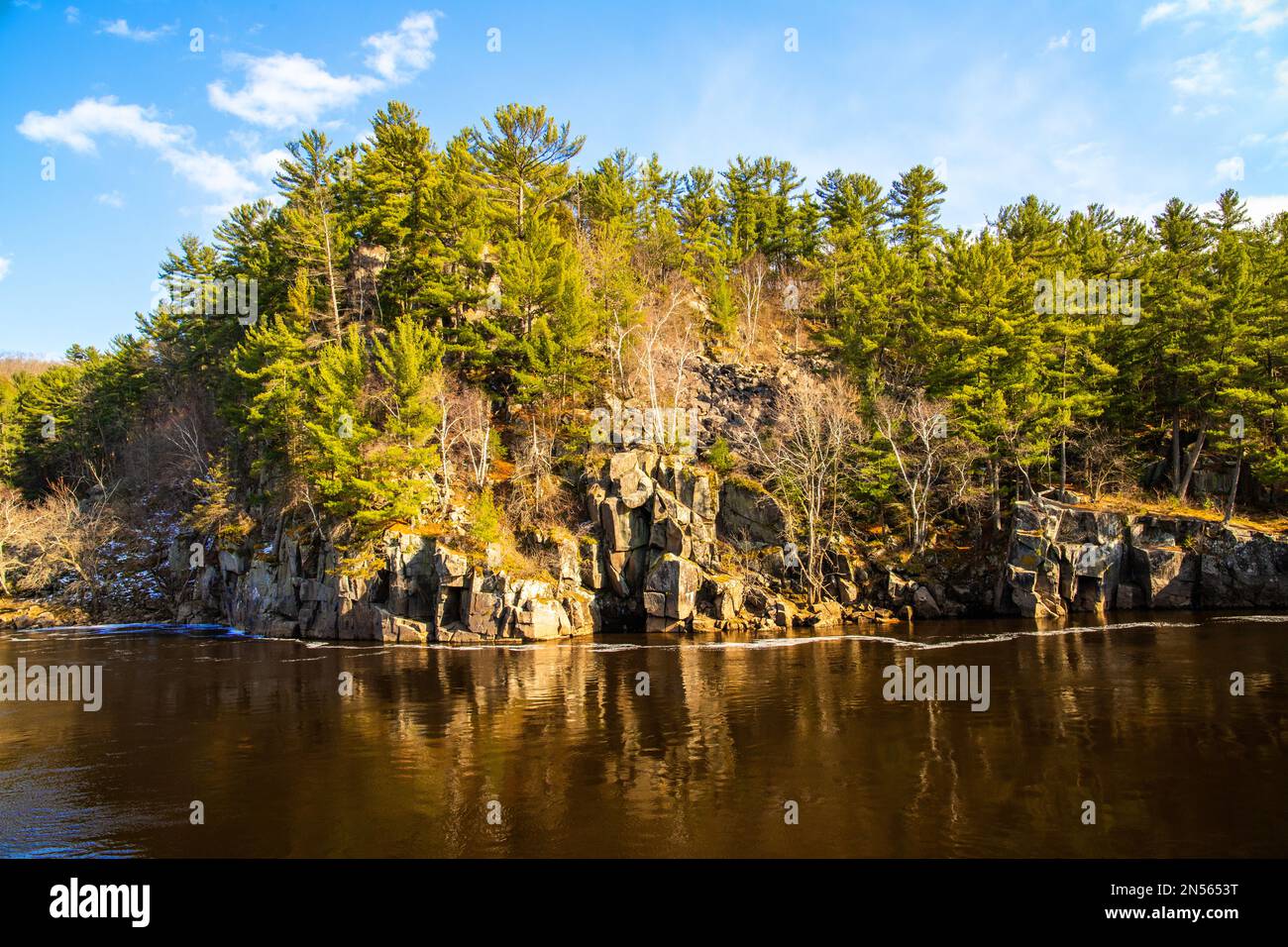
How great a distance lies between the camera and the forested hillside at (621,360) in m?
40.6

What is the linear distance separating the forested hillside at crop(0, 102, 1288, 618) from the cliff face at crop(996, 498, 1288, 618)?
130 inches

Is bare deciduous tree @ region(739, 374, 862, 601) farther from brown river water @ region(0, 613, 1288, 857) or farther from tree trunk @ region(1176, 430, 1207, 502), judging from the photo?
tree trunk @ region(1176, 430, 1207, 502)

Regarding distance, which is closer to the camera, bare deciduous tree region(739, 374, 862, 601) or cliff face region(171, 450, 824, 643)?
cliff face region(171, 450, 824, 643)

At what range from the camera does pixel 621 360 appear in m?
51.8

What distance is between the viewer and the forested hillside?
40.6 metres

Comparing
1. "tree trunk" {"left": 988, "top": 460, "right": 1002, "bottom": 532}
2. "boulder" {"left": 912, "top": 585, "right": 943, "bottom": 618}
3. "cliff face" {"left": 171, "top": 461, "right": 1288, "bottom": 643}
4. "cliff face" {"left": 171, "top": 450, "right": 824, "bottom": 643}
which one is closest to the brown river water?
"cliff face" {"left": 171, "top": 450, "right": 824, "bottom": 643}

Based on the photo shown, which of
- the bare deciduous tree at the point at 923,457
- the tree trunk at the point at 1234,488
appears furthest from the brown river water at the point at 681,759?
the bare deciduous tree at the point at 923,457

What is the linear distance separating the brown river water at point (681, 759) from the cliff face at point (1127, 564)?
9.27 metres

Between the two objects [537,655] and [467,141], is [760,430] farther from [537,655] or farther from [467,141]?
[467,141]

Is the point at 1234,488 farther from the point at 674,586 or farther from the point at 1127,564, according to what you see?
the point at 674,586

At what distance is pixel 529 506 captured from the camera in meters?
43.1

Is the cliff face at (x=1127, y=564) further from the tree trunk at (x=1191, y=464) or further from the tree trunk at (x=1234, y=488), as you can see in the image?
the tree trunk at (x=1191, y=464)
